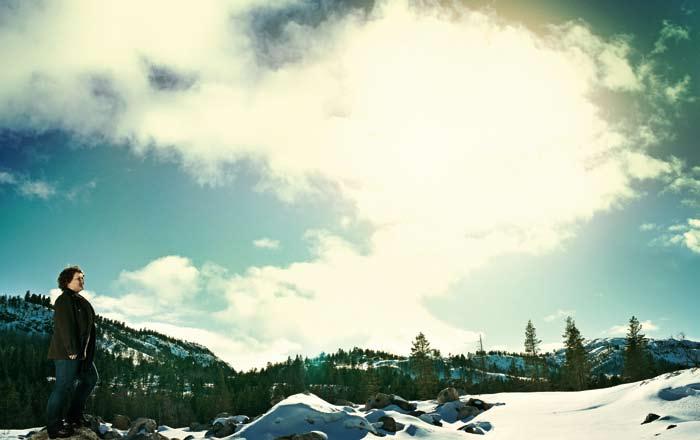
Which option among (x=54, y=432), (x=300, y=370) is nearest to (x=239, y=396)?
(x=300, y=370)

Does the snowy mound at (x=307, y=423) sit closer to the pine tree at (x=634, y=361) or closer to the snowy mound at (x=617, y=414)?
the snowy mound at (x=617, y=414)

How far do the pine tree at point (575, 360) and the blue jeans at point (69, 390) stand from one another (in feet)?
245

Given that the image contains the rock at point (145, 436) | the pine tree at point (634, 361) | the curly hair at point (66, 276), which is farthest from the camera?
the pine tree at point (634, 361)

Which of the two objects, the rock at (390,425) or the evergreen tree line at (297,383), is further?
the evergreen tree line at (297,383)

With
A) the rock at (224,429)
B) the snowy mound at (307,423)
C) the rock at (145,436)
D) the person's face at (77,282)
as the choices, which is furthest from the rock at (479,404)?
the person's face at (77,282)

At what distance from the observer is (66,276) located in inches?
290

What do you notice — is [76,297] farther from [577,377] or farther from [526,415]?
[577,377]

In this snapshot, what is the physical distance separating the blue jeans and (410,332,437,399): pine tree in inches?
2836

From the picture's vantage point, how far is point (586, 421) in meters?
20.7

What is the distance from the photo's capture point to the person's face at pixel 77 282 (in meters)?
7.40

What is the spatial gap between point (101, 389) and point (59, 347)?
101343mm

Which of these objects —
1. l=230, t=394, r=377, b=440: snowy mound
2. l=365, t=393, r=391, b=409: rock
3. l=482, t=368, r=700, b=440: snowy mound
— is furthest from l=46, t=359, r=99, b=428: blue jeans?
l=365, t=393, r=391, b=409: rock

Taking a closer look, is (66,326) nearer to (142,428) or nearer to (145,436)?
(145,436)

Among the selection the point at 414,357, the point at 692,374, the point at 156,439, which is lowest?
the point at 156,439
